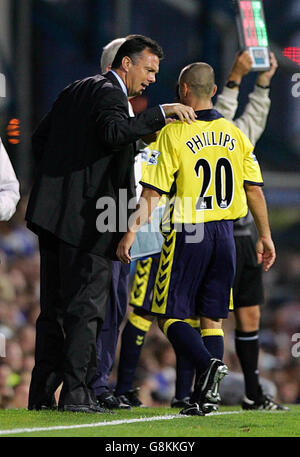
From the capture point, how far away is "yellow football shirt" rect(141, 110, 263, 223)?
5.14 m

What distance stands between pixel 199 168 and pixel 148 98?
5263 millimetres

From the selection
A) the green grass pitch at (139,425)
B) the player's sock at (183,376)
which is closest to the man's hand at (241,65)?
the player's sock at (183,376)

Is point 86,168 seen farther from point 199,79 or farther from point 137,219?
point 199,79

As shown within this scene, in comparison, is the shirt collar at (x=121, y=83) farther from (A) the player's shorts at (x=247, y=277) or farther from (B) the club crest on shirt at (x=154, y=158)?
(A) the player's shorts at (x=247, y=277)

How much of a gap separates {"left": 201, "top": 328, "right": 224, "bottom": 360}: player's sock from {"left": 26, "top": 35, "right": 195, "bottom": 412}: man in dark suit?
0.55 metres

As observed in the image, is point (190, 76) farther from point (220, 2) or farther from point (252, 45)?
point (220, 2)

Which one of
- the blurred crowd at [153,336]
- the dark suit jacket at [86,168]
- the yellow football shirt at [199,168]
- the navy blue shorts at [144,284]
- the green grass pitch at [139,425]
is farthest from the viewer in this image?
the blurred crowd at [153,336]

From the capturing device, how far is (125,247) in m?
5.02

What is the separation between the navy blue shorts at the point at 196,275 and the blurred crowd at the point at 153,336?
3078 millimetres

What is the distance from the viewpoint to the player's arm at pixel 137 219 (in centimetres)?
503

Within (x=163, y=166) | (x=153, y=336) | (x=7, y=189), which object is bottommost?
(x=153, y=336)

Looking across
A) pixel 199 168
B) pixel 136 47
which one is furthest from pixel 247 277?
pixel 136 47

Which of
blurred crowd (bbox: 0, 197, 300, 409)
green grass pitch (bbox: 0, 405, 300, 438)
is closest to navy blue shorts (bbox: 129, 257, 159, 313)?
green grass pitch (bbox: 0, 405, 300, 438)

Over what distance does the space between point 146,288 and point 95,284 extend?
136 centimetres
